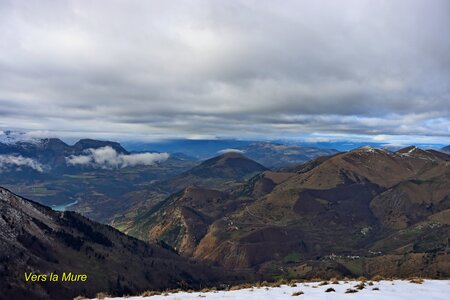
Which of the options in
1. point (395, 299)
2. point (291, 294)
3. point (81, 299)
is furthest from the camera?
point (81, 299)

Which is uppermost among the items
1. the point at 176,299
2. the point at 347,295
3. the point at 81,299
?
the point at 347,295

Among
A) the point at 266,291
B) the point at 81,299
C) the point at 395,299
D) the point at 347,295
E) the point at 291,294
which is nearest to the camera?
the point at 395,299

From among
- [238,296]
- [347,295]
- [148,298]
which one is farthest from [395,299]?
[148,298]

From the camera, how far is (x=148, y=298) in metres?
42.1

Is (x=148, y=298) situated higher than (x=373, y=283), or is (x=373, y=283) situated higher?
(x=373, y=283)

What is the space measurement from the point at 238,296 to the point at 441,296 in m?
18.8

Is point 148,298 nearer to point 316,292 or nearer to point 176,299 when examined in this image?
point 176,299

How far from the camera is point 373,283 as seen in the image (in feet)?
135

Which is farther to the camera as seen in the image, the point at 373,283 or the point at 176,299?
the point at 373,283

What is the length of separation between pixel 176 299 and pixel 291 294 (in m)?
11.8

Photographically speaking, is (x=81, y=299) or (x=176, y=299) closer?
(x=176, y=299)

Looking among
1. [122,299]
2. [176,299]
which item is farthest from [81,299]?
[176,299]

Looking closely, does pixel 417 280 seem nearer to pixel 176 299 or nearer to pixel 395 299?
pixel 395 299

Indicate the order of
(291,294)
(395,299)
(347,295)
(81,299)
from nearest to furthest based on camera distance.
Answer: (395,299), (347,295), (291,294), (81,299)
